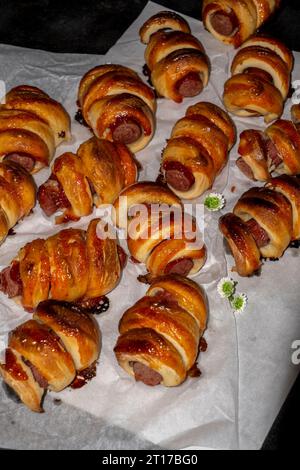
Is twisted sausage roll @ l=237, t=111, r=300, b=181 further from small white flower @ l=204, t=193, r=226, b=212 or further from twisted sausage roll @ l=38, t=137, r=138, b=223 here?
twisted sausage roll @ l=38, t=137, r=138, b=223

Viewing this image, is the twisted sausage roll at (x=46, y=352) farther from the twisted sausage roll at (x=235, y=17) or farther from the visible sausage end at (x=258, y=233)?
the twisted sausage roll at (x=235, y=17)

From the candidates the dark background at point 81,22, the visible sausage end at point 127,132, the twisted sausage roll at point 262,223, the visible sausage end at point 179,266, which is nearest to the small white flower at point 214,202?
the twisted sausage roll at point 262,223

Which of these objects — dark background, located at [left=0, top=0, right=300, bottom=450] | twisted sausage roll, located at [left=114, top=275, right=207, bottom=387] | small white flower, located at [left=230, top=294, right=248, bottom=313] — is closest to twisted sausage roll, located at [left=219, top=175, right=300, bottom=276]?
small white flower, located at [left=230, top=294, right=248, bottom=313]

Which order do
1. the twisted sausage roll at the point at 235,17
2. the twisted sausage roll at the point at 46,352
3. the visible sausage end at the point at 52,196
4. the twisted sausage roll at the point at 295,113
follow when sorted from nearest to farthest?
the twisted sausage roll at the point at 46,352, the visible sausage end at the point at 52,196, the twisted sausage roll at the point at 295,113, the twisted sausage roll at the point at 235,17

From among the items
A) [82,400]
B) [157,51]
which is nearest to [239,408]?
[82,400]

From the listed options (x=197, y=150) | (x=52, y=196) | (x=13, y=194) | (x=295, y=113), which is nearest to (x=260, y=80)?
(x=295, y=113)

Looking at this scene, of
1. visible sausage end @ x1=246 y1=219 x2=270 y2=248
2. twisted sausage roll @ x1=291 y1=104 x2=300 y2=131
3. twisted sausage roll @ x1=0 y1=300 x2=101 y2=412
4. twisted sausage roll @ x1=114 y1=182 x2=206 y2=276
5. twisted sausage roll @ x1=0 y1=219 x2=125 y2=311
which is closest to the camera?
twisted sausage roll @ x1=0 y1=300 x2=101 y2=412

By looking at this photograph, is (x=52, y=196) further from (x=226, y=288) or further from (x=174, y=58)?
(x=174, y=58)
